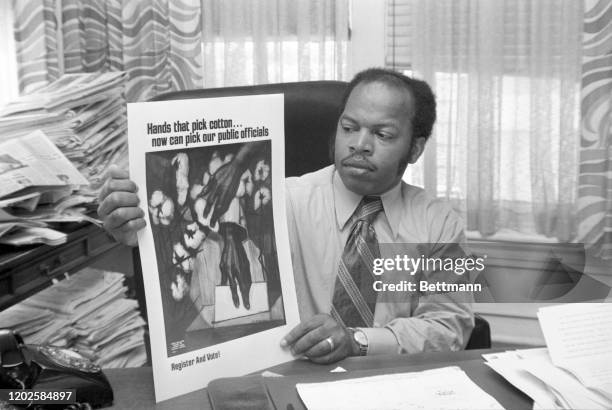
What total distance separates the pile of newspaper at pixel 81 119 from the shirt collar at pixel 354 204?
0.63 m

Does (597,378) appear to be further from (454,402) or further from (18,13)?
(18,13)

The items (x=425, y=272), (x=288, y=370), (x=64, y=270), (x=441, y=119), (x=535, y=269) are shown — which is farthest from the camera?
(x=441, y=119)

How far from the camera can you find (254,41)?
4.83 feet

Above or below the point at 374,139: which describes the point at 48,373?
below

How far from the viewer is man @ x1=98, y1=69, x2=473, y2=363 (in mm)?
681

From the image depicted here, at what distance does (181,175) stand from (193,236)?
0.06m

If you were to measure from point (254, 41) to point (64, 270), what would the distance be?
0.65 meters

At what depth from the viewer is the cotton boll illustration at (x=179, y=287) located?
0.58 m

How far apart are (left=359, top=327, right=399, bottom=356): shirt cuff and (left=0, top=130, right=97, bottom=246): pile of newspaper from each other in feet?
1.72

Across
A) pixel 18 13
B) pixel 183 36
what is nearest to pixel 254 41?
pixel 183 36

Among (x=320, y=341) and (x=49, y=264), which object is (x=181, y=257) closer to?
(x=320, y=341)

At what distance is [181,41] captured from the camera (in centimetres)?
153

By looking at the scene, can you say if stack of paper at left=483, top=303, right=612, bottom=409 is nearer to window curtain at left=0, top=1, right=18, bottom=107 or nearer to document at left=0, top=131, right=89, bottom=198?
document at left=0, top=131, right=89, bottom=198

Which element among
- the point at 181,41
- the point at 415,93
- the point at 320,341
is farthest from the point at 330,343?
the point at 181,41
